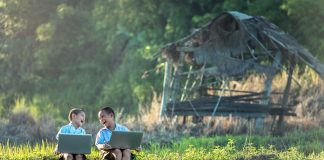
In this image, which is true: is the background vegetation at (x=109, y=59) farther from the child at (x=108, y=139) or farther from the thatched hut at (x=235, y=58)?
the child at (x=108, y=139)

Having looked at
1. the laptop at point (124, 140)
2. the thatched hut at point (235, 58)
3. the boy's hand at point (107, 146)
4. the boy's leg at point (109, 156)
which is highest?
the thatched hut at point (235, 58)

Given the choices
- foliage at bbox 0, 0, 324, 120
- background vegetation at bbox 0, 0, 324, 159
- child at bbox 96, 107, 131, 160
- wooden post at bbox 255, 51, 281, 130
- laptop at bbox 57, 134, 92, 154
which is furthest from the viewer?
foliage at bbox 0, 0, 324, 120

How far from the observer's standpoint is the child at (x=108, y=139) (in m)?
12.0

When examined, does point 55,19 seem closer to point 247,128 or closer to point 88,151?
point 247,128

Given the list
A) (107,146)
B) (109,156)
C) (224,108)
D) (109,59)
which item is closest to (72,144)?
(107,146)

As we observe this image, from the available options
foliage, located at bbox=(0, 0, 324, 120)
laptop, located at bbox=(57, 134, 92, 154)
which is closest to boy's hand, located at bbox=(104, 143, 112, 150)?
laptop, located at bbox=(57, 134, 92, 154)

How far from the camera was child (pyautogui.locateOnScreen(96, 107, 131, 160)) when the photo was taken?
12041 millimetres

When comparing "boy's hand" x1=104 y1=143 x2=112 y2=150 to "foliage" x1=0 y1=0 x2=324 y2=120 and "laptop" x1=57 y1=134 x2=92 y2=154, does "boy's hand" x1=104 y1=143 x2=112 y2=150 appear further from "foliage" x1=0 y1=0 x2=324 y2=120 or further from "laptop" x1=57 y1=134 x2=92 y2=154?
"foliage" x1=0 y1=0 x2=324 y2=120

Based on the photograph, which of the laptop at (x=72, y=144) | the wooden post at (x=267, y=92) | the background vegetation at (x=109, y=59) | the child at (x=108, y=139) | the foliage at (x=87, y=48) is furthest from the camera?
the foliage at (x=87, y=48)

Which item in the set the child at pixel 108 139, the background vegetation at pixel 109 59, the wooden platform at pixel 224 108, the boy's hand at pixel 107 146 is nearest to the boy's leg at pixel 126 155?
the child at pixel 108 139

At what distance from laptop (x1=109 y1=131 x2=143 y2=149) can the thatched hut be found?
9778 millimetres

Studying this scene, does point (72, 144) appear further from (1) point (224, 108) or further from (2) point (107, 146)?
(1) point (224, 108)

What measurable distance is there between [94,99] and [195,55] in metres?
14.0

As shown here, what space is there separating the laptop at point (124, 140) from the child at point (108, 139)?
11 cm
